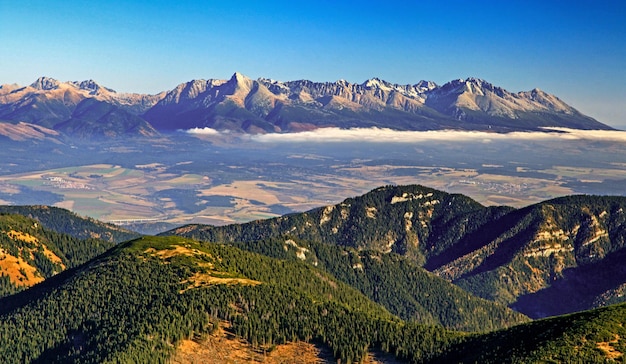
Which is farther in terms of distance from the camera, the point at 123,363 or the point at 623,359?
the point at 123,363

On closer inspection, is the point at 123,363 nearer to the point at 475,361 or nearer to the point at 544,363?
the point at 475,361

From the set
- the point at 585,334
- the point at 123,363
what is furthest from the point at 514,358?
the point at 123,363

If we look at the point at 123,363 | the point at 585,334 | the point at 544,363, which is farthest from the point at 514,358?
the point at 123,363

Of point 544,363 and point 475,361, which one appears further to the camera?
point 475,361

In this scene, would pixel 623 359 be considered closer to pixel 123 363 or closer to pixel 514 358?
pixel 514 358

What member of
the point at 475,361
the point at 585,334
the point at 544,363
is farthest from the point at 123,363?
the point at 585,334

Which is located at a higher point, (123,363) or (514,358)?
(514,358)

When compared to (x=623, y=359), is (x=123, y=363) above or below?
below

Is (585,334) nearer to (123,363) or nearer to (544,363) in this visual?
(544,363)
